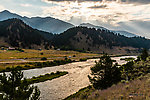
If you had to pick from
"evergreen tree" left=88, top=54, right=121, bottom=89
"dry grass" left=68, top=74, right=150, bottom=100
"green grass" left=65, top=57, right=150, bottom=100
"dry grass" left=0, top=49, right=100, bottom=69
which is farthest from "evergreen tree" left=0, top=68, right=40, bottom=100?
"dry grass" left=0, top=49, right=100, bottom=69

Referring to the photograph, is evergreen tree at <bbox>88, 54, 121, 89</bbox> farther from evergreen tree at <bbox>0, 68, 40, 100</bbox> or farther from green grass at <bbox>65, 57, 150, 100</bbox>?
evergreen tree at <bbox>0, 68, 40, 100</bbox>

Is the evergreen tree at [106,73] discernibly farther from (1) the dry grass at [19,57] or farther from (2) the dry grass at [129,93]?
(1) the dry grass at [19,57]

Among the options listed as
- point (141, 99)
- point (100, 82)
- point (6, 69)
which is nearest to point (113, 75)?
point (100, 82)

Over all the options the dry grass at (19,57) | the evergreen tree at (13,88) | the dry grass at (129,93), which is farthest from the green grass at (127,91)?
the dry grass at (19,57)

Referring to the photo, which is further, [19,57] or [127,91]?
[19,57]

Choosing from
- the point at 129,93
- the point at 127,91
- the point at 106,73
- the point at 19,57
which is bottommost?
the point at 19,57

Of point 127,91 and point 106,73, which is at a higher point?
point 106,73

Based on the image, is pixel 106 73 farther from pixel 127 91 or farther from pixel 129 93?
pixel 129 93

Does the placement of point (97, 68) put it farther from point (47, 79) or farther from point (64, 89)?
point (47, 79)

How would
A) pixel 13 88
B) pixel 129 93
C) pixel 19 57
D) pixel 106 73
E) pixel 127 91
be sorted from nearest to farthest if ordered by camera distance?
1. pixel 13 88
2. pixel 129 93
3. pixel 127 91
4. pixel 106 73
5. pixel 19 57

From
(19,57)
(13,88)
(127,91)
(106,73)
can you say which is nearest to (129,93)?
(127,91)

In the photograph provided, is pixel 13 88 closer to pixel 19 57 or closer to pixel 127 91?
pixel 127 91

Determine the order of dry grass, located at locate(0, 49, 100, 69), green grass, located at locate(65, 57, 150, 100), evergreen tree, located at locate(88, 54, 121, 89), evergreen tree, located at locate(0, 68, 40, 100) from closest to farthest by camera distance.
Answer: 1. green grass, located at locate(65, 57, 150, 100)
2. evergreen tree, located at locate(0, 68, 40, 100)
3. evergreen tree, located at locate(88, 54, 121, 89)
4. dry grass, located at locate(0, 49, 100, 69)

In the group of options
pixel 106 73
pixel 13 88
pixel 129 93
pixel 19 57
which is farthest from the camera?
pixel 19 57
